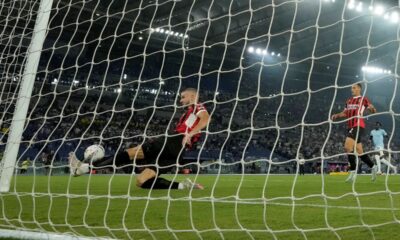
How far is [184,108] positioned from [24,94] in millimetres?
4456

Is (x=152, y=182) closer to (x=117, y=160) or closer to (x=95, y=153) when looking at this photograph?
(x=117, y=160)

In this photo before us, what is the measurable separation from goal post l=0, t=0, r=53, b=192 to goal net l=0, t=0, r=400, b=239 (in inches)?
0.5

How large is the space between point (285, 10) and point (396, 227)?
762 inches

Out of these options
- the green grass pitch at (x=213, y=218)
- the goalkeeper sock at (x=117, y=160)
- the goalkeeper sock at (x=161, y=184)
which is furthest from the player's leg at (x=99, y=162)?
the goalkeeper sock at (x=161, y=184)

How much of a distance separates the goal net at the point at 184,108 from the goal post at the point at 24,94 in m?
0.01

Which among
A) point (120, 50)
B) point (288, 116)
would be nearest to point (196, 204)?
point (120, 50)

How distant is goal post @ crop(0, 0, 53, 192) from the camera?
4852 mm

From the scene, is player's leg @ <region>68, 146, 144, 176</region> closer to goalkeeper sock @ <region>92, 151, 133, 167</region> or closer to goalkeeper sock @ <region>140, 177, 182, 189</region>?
goalkeeper sock @ <region>92, 151, 133, 167</region>

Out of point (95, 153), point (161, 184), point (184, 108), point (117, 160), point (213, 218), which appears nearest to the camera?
point (213, 218)

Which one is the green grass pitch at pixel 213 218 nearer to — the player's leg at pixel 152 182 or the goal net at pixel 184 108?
the goal net at pixel 184 108

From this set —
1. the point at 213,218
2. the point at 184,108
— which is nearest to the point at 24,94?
the point at 213,218

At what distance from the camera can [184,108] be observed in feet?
29.8

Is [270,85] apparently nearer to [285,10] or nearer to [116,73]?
[285,10]

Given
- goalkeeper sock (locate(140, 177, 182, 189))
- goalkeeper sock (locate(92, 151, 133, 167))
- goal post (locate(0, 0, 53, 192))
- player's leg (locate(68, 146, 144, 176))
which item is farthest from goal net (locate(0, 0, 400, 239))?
goalkeeper sock (locate(92, 151, 133, 167))
